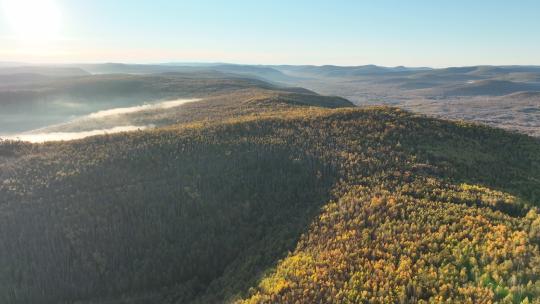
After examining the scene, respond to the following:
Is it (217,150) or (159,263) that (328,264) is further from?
(217,150)

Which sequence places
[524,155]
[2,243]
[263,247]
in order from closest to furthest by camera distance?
[263,247]
[2,243]
[524,155]

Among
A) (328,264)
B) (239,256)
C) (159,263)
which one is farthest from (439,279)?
(159,263)

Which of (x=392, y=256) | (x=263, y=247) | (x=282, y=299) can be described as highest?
(x=392, y=256)

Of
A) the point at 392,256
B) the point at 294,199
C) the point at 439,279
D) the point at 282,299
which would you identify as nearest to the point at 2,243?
the point at 294,199

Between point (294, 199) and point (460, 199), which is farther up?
point (460, 199)

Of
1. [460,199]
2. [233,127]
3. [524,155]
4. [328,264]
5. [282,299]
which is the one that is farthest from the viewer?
[233,127]

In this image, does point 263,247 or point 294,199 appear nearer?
point 263,247
